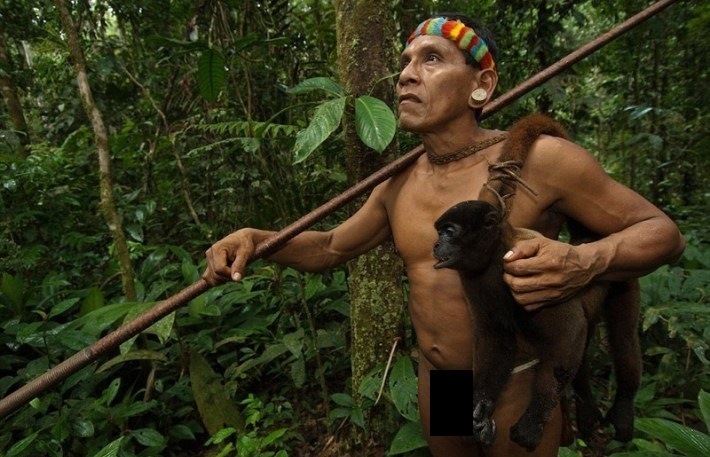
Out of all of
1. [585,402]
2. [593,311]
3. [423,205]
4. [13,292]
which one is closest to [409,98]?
[423,205]

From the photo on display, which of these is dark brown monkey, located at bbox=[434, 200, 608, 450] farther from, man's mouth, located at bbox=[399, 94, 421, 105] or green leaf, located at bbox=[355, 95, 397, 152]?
green leaf, located at bbox=[355, 95, 397, 152]

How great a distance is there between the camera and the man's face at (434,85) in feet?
4.53

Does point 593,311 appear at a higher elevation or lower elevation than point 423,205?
lower

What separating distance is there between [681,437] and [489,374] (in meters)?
0.88

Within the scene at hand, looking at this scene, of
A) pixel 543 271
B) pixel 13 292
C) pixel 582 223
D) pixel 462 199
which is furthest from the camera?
pixel 13 292

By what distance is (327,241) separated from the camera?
183cm

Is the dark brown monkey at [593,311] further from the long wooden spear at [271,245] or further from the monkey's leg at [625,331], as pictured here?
the long wooden spear at [271,245]

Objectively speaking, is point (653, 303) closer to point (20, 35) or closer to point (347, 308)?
point (347, 308)

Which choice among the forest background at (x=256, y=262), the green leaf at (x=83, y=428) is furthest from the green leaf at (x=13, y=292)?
the green leaf at (x=83, y=428)

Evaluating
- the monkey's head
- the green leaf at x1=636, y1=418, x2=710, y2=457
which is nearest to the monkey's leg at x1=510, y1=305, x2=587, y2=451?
the monkey's head

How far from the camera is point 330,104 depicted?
1772mm

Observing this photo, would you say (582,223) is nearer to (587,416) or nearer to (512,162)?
(512,162)

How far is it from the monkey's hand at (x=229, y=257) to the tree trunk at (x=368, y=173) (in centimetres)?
70

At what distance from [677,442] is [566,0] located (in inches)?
150
